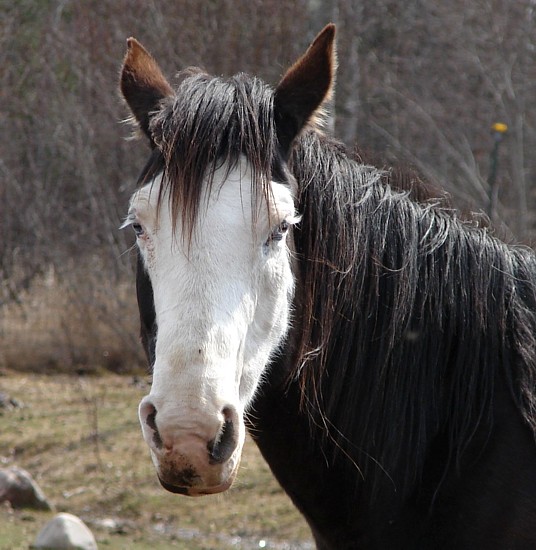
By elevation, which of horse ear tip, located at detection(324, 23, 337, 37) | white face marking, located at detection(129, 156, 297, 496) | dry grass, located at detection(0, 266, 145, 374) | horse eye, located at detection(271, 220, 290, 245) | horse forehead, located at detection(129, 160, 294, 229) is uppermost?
horse ear tip, located at detection(324, 23, 337, 37)

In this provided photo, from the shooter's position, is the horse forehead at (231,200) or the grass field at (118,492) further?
the grass field at (118,492)

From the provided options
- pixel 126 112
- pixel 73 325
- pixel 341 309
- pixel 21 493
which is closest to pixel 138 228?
pixel 341 309

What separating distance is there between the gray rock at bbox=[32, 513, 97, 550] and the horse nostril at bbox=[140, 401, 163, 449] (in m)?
2.89

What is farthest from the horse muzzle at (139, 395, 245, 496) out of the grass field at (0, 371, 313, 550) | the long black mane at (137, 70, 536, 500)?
the grass field at (0, 371, 313, 550)

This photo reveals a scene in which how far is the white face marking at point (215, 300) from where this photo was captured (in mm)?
2119

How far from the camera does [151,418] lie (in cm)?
217

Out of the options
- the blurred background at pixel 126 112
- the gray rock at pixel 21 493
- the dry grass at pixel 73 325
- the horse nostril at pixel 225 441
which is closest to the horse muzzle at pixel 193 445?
the horse nostril at pixel 225 441

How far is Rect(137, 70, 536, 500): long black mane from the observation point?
102 inches

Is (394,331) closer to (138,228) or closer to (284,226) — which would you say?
(284,226)

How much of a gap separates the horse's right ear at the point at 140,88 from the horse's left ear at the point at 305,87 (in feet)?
1.21

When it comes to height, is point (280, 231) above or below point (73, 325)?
above

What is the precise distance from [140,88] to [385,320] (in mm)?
1015

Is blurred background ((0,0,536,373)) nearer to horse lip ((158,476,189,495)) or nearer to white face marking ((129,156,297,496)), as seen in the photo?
white face marking ((129,156,297,496))

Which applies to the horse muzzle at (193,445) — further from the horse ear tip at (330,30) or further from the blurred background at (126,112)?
the blurred background at (126,112)
